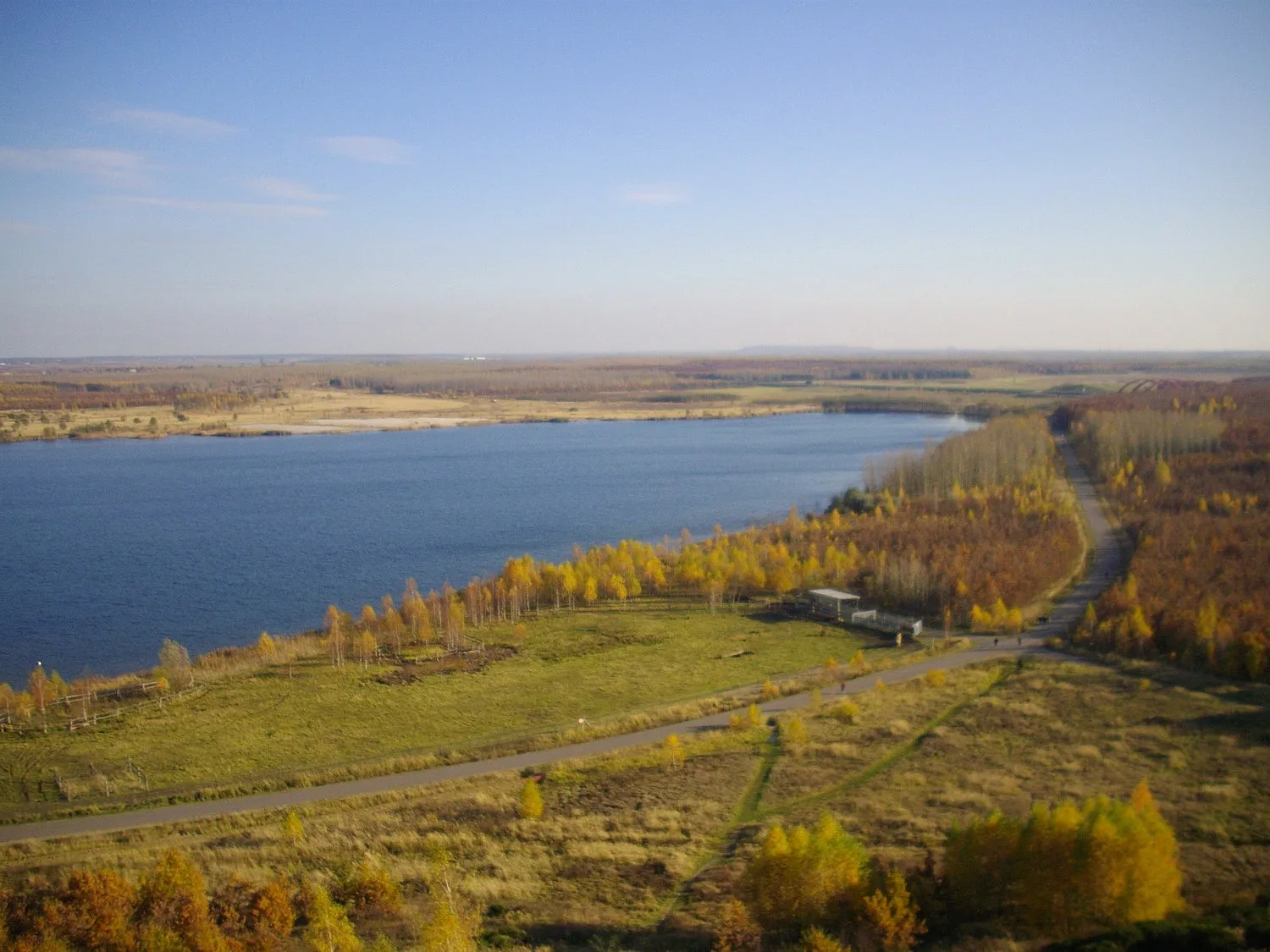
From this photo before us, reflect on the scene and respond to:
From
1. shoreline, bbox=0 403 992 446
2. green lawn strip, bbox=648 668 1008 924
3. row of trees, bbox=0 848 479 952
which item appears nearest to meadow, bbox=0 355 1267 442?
shoreline, bbox=0 403 992 446

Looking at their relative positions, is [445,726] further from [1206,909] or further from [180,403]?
[180,403]

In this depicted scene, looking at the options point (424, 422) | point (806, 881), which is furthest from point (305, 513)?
point (424, 422)

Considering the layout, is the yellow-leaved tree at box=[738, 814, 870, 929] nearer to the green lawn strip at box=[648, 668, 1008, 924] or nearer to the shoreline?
the green lawn strip at box=[648, 668, 1008, 924]

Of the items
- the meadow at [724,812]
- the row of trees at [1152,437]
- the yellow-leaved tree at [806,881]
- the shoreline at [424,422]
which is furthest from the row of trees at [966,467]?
the shoreline at [424,422]

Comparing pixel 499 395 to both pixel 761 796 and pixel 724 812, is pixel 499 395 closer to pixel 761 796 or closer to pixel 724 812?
pixel 761 796

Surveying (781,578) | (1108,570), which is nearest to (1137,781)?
(781,578)

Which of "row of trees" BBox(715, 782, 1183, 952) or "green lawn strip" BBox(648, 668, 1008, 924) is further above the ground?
"row of trees" BBox(715, 782, 1183, 952)

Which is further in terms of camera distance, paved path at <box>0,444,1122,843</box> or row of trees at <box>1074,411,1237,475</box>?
row of trees at <box>1074,411,1237,475</box>
